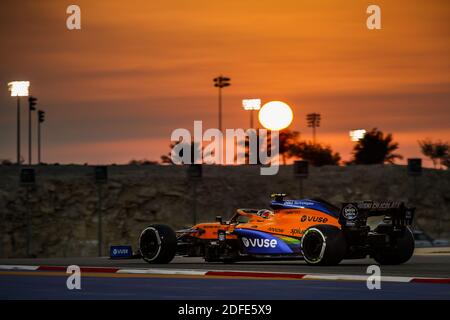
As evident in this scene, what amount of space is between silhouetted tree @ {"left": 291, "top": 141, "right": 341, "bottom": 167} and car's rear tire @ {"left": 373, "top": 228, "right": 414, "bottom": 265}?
11830cm

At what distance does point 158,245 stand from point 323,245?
4.94 m

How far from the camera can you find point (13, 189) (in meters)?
97.4

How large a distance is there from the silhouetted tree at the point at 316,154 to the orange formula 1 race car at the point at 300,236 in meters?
117

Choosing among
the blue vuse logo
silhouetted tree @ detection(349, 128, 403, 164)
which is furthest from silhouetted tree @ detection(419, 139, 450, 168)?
the blue vuse logo

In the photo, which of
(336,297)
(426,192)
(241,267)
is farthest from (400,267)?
(426,192)

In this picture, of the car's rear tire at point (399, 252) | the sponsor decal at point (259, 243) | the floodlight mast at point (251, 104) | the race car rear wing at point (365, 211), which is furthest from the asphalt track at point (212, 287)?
the floodlight mast at point (251, 104)

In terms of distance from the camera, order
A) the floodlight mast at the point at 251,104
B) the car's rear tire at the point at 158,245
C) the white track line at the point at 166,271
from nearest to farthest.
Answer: the white track line at the point at 166,271 → the car's rear tire at the point at 158,245 → the floodlight mast at the point at 251,104

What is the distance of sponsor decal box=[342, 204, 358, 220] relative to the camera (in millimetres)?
23344

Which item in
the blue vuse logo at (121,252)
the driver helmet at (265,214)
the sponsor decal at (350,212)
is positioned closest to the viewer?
the sponsor decal at (350,212)

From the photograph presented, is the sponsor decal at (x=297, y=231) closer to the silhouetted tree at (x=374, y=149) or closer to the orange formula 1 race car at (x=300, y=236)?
the orange formula 1 race car at (x=300, y=236)

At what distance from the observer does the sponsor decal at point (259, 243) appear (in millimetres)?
24562

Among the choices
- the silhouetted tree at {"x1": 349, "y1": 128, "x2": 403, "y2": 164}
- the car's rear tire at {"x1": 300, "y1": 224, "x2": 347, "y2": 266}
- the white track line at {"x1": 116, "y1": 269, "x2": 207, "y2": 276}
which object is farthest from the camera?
the silhouetted tree at {"x1": 349, "y1": 128, "x2": 403, "y2": 164}

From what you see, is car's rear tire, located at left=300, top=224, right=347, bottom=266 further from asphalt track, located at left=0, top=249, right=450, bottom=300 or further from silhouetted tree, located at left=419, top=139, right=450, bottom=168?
silhouetted tree, located at left=419, top=139, right=450, bottom=168
